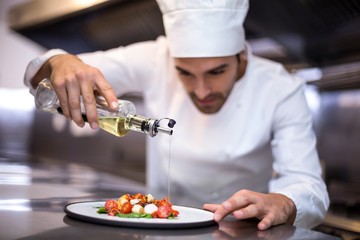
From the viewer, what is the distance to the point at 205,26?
4.82 feet

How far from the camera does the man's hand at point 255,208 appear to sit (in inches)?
39.7

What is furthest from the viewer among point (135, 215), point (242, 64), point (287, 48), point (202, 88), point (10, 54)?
point (10, 54)

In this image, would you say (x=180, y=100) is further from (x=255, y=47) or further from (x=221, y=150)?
(x=255, y=47)

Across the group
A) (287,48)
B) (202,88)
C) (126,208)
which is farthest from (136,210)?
(287,48)

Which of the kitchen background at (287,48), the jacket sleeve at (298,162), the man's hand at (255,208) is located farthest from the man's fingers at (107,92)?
the kitchen background at (287,48)

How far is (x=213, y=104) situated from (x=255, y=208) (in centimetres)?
53

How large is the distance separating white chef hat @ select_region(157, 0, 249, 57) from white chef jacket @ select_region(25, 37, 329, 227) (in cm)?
23

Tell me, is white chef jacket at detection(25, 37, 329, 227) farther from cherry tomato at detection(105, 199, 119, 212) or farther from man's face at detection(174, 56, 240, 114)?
cherry tomato at detection(105, 199, 119, 212)

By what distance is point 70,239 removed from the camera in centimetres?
78

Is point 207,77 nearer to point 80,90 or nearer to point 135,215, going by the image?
point 80,90

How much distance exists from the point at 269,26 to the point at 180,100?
51 centimetres

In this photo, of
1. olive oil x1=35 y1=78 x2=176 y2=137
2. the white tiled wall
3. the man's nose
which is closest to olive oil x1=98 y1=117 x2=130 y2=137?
olive oil x1=35 y1=78 x2=176 y2=137

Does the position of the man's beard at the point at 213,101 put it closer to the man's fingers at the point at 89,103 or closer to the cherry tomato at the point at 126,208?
the man's fingers at the point at 89,103

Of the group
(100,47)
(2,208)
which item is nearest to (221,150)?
(2,208)
